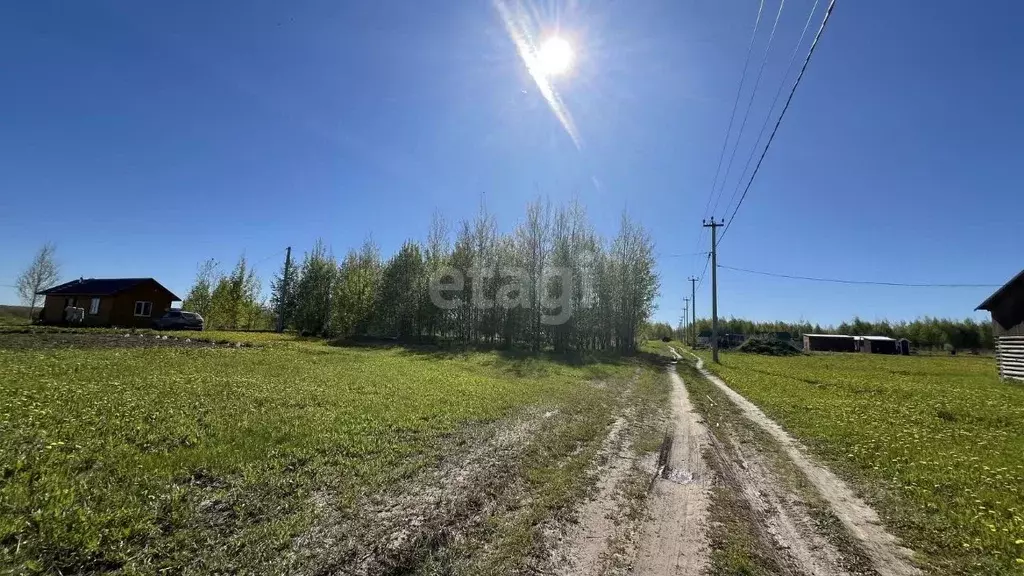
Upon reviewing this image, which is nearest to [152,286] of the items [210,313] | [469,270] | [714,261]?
[210,313]

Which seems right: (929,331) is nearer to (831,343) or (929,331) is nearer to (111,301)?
(831,343)

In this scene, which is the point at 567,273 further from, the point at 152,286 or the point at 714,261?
the point at 152,286

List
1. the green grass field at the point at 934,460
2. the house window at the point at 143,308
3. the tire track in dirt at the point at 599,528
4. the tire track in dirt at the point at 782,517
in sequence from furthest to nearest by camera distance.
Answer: the house window at the point at 143,308 → the green grass field at the point at 934,460 → the tire track in dirt at the point at 782,517 → the tire track in dirt at the point at 599,528

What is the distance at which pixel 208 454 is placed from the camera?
18.7 ft

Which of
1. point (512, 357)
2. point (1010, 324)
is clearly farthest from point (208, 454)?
point (1010, 324)

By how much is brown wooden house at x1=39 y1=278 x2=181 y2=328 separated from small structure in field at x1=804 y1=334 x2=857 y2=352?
96.2 m

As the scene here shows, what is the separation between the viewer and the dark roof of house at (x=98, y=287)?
35.7 metres

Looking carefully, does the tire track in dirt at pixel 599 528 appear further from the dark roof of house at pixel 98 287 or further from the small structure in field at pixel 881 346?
the small structure in field at pixel 881 346

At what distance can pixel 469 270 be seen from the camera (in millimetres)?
39156

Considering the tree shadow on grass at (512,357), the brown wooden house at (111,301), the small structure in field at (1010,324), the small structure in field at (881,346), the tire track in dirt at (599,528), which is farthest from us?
the small structure in field at (881,346)

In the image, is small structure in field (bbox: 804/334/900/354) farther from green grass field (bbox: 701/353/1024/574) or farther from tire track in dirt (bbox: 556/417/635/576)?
tire track in dirt (bbox: 556/417/635/576)

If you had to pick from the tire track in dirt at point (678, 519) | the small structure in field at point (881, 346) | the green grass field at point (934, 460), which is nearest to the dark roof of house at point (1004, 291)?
the green grass field at point (934, 460)

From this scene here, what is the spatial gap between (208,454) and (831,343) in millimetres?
94084

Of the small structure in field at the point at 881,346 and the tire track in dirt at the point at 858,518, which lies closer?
the tire track in dirt at the point at 858,518
